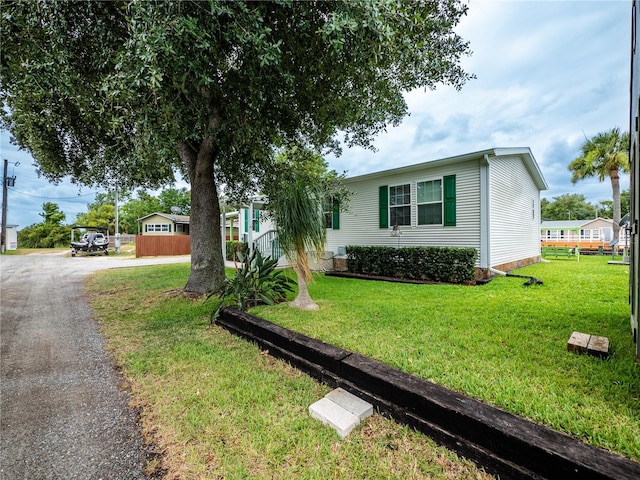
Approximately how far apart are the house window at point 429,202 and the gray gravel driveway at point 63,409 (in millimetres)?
7827

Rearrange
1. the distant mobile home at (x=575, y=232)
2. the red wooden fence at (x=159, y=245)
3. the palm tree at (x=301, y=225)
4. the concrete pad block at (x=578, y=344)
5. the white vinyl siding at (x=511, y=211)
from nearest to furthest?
the concrete pad block at (x=578, y=344)
the palm tree at (x=301, y=225)
the white vinyl siding at (x=511, y=211)
the red wooden fence at (x=159, y=245)
the distant mobile home at (x=575, y=232)

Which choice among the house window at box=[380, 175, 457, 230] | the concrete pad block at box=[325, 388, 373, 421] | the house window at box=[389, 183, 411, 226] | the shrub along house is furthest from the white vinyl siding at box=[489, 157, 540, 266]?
the concrete pad block at box=[325, 388, 373, 421]

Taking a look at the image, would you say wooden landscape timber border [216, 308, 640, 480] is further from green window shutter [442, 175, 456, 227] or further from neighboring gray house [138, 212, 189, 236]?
neighboring gray house [138, 212, 189, 236]

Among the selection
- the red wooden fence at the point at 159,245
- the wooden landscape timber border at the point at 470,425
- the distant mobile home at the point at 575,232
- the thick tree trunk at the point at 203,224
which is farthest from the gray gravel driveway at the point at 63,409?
the distant mobile home at the point at 575,232

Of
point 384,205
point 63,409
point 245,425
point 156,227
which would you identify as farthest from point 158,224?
point 245,425

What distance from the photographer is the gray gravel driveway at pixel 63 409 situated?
175cm

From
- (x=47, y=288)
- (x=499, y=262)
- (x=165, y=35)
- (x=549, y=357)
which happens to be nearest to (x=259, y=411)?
(x=549, y=357)

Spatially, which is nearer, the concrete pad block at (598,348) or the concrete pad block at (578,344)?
the concrete pad block at (598,348)

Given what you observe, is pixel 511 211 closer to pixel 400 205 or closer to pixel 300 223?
pixel 400 205

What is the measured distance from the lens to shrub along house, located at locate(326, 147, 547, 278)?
7.43 metres

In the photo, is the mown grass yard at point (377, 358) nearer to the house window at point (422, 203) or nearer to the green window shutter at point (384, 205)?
the house window at point (422, 203)

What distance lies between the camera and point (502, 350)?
2.73 meters

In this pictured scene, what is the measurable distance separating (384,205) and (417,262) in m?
2.34

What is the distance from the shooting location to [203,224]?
6.12 m
